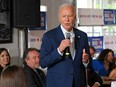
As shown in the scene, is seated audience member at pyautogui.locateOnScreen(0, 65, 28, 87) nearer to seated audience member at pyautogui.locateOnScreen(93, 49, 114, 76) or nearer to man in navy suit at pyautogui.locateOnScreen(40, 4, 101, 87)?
man in navy suit at pyautogui.locateOnScreen(40, 4, 101, 87)

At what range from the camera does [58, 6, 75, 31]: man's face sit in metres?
2.33

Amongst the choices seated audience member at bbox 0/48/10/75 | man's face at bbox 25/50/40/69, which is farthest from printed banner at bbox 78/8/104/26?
man's face at bbox 25/50/40/69

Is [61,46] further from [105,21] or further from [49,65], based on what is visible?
[105,21]

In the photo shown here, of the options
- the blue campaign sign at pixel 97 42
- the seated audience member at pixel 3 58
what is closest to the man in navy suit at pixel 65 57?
the seated audience member at pixel 3 58

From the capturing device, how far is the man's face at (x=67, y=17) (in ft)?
7.64

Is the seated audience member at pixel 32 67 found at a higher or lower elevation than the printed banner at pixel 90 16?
lower

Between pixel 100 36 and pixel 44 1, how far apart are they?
1.73 m

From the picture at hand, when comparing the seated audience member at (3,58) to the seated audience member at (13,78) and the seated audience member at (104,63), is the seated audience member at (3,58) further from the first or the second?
the seated audience member at (13,78)

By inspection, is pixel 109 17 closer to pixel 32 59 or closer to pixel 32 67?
pixel 32 59

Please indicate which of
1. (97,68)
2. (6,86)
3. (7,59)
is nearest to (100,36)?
(97,68)

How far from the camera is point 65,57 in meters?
2.35

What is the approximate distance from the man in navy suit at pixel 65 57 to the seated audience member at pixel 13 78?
0.69m

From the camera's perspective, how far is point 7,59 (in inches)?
177

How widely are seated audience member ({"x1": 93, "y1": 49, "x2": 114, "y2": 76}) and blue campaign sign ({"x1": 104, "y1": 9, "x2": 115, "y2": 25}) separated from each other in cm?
131
